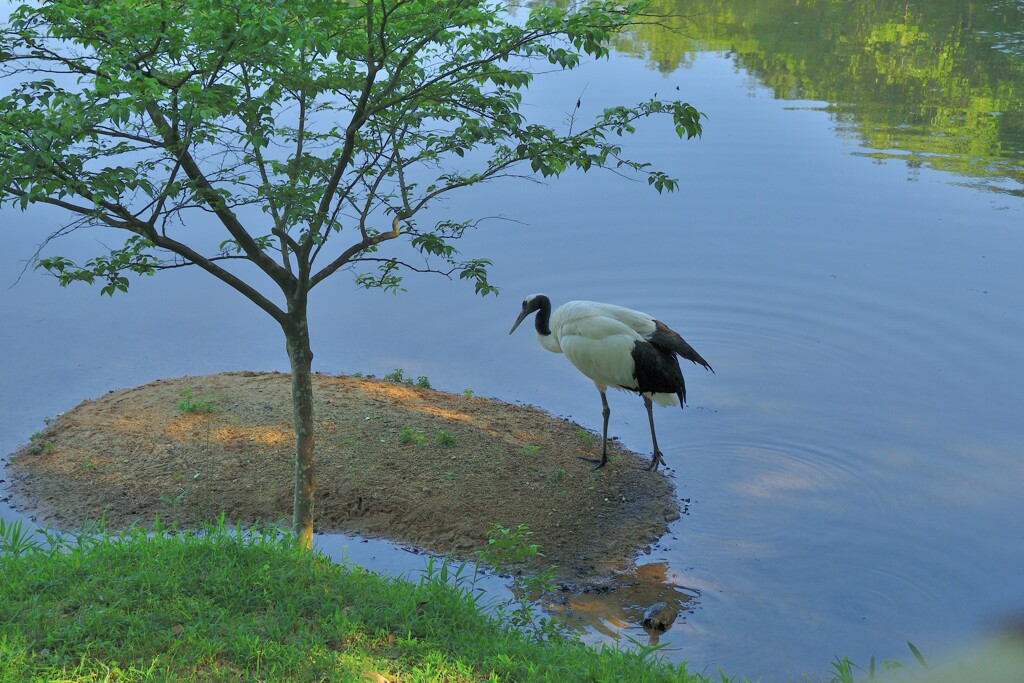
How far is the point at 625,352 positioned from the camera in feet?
25.0

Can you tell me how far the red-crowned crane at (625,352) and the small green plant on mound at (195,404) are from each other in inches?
104

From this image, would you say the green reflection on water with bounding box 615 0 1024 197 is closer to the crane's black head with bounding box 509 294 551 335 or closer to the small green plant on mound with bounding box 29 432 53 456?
the crane's black head with bounding box 509 294 551 335

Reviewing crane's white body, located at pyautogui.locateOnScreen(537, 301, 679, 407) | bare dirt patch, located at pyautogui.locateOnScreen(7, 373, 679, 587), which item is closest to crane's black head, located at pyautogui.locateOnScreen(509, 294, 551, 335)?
crane's white body, located at pyautogui.locateOnScreen(537, 301, 679, 407)

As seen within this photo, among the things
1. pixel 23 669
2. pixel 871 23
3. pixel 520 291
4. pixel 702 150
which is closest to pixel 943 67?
pixel 871 23

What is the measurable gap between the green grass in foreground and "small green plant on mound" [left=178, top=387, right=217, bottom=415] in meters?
2.47

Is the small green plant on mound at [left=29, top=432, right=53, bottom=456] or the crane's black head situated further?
the crane's black head

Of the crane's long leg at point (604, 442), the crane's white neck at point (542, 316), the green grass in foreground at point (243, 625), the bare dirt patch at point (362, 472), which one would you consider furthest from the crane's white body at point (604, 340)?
the green grass in foreground at point (243, 625)

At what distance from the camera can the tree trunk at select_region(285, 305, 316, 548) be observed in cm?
547

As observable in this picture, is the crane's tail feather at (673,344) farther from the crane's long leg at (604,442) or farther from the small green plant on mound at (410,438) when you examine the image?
the small green plant on mound at (410,438)

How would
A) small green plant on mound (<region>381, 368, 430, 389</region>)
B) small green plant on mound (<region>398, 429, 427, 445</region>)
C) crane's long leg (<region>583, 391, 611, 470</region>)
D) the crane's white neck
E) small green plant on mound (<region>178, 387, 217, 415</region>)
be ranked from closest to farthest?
small green plant on mound (<region>398, 429, 427, 445</region>), crane's long leg (<region>583, 391, 611, 470</region>), small green plant on mound (<region>178, 387, 217, 415</region>), the crane's white neck, small green plant on mound (<region>381, 368, 430, 389</region>)

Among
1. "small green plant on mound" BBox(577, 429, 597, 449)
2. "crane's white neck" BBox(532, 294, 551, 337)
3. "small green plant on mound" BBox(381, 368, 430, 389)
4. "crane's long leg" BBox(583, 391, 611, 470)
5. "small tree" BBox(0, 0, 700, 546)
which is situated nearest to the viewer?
"small tree" BBox(0, 0, 700, 546)

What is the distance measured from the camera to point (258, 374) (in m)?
8.48

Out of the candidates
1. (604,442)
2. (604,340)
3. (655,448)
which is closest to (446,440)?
(604,442)

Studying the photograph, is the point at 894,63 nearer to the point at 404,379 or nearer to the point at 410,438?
the point at 404,379
